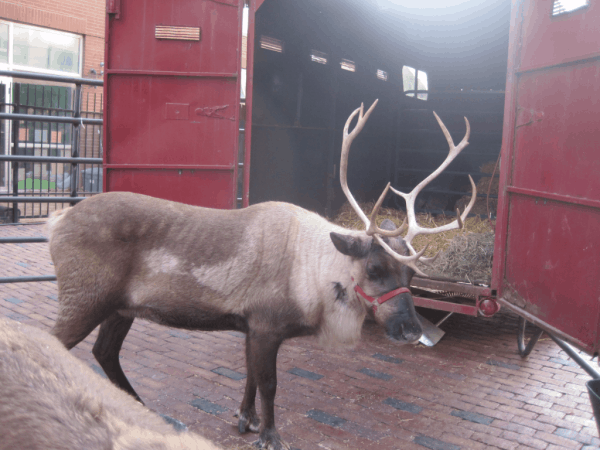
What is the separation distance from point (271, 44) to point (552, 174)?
4657 mm

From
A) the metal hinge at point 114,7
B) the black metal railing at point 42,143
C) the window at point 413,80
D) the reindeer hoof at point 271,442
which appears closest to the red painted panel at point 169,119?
the metal hinge at point 114,7

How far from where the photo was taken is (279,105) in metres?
8.02

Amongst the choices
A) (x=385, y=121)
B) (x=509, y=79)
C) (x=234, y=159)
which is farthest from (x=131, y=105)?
(x=385, y=121)

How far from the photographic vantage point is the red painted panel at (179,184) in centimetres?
586

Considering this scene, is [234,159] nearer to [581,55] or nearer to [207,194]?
[207,194]

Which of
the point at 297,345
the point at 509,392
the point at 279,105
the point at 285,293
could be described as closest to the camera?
the point at 285,293

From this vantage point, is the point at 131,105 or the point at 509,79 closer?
the point at 509,79

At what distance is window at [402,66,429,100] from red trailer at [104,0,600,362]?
0.44ft

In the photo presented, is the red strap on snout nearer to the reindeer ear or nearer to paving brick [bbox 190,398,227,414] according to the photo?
the reindeer ear

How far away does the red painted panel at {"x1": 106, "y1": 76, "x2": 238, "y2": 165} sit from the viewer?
19.0 feet

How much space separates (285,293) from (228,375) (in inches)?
56.3

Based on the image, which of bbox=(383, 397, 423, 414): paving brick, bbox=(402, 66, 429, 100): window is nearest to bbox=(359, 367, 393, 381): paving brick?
bbox=(383, 397, 423, 414): paving brick

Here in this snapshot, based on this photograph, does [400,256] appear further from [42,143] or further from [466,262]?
[42,143]

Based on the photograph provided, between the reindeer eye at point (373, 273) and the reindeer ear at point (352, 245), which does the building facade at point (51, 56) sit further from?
the reindeer eye at point (373, 273)
